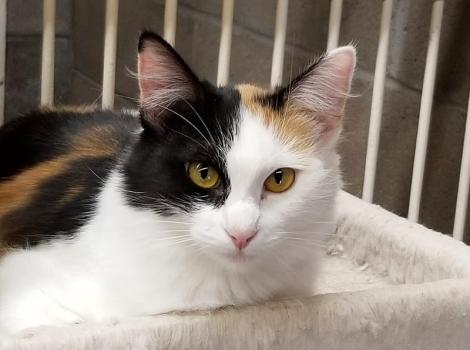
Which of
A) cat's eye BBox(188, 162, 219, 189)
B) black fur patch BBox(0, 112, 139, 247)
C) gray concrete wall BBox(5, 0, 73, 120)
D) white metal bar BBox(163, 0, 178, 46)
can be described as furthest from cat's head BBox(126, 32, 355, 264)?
gray concrete wall BBox(5, 0, 73, 120)

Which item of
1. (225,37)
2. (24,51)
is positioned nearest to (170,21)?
(225,37)

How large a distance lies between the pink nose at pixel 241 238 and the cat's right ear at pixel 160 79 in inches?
7.3

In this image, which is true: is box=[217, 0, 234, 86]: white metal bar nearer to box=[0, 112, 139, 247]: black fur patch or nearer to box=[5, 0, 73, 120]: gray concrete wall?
box=[0, 112, 139, 247]: black fur patch

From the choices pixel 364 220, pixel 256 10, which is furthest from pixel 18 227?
pixel 256 10

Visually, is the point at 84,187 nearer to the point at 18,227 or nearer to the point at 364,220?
the point at 18,227

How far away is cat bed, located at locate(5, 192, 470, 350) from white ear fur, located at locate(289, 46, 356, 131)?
0.78 feet

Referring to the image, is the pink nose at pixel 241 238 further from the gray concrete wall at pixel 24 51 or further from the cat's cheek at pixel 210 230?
the gray concrete wall at pixel 24 51

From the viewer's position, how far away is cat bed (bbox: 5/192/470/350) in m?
0.78

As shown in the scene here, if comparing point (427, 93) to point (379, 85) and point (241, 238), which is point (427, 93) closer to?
point (379, 85)

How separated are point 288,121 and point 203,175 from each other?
14 centimetres

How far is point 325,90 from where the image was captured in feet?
2.90

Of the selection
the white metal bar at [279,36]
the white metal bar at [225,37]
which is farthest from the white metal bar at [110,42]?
the white metal bar at [279,36]

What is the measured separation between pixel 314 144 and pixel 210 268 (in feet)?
0.67

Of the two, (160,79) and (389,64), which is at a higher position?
(389,64)
